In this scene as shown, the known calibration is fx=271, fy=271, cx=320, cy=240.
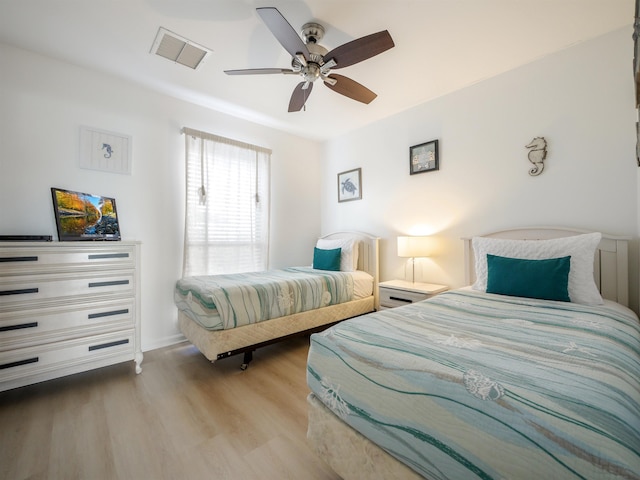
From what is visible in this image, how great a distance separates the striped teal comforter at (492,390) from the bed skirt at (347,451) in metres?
0.04

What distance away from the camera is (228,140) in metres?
3.25

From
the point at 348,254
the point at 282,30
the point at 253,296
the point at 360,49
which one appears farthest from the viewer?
the point at 348,254

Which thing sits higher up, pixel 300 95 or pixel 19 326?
pixel 300 95

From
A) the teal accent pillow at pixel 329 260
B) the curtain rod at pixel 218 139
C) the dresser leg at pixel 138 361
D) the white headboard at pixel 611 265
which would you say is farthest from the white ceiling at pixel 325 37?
the dresser leg at pixel 138 361

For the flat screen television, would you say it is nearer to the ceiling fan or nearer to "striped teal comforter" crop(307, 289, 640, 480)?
the ceiling fan

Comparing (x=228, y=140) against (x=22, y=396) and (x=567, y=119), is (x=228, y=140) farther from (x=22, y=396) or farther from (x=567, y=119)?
(x=567, y=119)

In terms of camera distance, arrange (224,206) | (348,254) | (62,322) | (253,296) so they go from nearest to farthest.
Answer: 1. (62,322)
2. (253,296)
3. (224,206)
4. (348,254)

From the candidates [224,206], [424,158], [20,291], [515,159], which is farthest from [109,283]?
[515,159]

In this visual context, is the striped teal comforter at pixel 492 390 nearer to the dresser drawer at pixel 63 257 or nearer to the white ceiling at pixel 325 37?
the dresser drawer at pixel 63 257

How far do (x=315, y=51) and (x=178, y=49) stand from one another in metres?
1.12

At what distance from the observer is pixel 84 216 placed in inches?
90.7

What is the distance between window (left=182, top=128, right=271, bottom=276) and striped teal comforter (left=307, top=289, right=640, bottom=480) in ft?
7.45

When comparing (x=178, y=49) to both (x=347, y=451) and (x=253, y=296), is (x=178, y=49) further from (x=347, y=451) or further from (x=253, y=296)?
(x=347, y=451)

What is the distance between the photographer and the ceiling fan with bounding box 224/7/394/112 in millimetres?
1597
